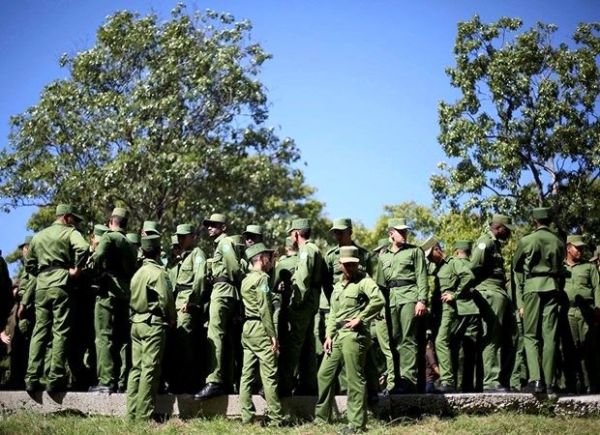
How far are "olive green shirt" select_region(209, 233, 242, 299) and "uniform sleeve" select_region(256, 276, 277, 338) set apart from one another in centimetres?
67

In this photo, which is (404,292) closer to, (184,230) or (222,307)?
(222,307)

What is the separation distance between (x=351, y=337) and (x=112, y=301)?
3453mm

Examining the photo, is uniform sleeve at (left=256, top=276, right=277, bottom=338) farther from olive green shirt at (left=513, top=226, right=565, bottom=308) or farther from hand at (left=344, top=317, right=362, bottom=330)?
olive green shirt at (left=513, top=226, right=565, bottom=308)

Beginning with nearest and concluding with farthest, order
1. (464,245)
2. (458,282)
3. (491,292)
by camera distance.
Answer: (491,292)
(458,282)
(464,245)

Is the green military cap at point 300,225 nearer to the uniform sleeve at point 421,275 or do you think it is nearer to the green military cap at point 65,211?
the uniform sleeve at point 421,275

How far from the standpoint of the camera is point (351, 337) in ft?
27.2

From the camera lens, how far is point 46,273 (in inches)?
380

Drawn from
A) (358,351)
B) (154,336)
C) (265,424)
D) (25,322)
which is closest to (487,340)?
(358,351)

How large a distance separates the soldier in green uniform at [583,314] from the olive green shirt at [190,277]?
17.8ft

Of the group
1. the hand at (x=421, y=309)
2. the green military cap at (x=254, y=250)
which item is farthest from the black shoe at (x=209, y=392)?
the hand at (x=421, y=309)

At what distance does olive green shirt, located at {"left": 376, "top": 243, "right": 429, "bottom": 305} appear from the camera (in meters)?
9.30

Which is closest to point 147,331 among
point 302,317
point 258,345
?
point 258,345

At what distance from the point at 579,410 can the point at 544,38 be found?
1783 cm

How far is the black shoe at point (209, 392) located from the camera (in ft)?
30.0
